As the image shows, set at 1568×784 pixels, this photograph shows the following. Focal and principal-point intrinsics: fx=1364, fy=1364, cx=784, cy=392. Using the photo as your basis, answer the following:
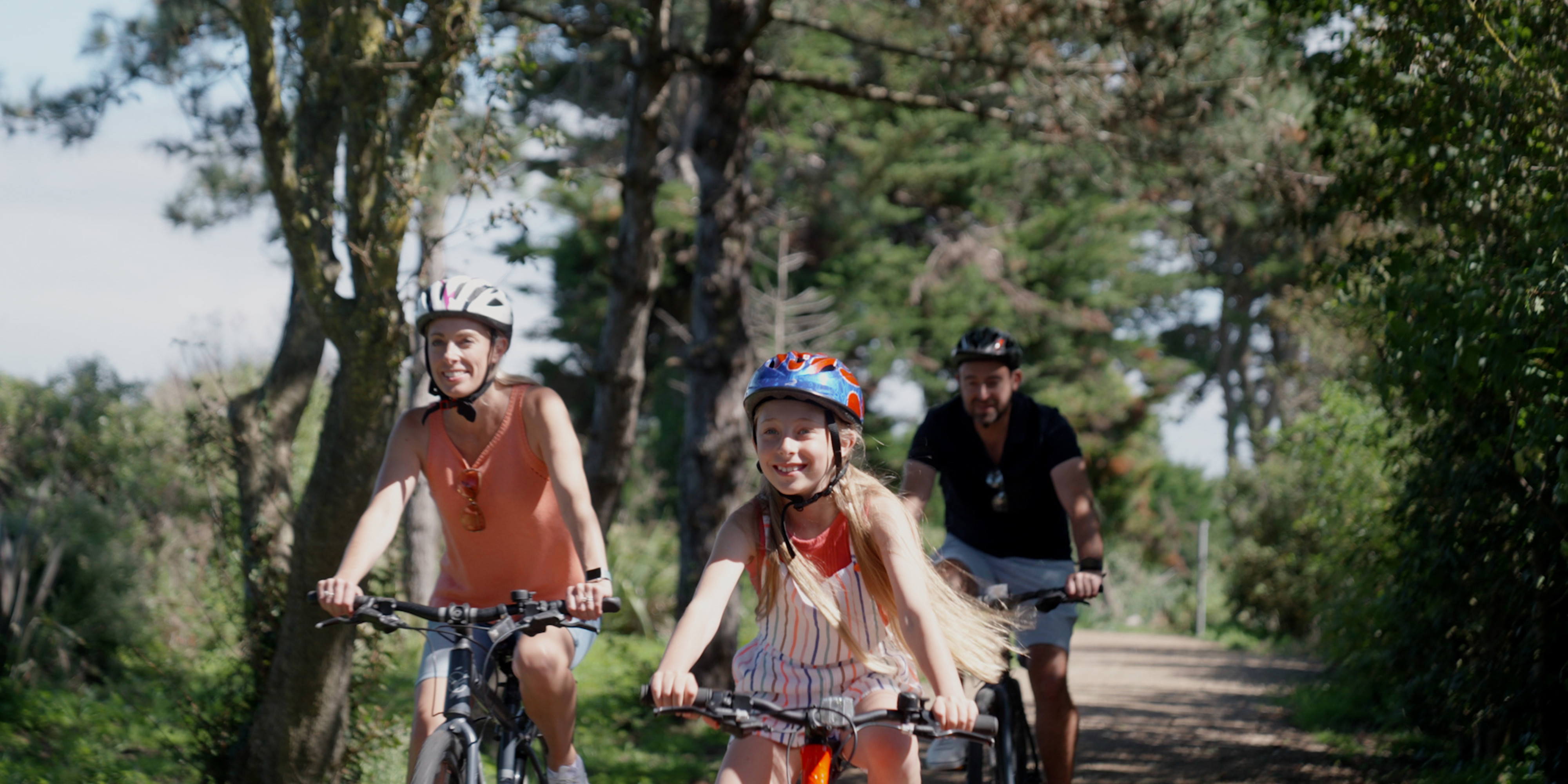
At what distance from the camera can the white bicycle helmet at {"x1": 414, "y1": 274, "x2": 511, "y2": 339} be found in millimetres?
4480

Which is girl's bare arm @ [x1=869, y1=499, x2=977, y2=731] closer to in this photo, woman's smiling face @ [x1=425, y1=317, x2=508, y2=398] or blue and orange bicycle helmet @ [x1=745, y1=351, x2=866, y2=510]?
blue and orange bicycle helmet @ [x1=745, y1=351, x2=866, y2=510]

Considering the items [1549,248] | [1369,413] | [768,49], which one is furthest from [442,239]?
[768,49]

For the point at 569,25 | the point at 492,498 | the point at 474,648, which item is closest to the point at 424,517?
the point at 569,25

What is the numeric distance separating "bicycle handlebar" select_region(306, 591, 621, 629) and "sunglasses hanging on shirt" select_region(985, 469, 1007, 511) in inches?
94.1

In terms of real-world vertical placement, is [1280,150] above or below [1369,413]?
above

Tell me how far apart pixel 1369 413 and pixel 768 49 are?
7.58 m

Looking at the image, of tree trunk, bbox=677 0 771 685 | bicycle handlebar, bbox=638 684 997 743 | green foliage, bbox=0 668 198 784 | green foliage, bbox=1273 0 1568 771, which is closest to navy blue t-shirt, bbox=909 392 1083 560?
green foliage, bbox=1273 0 1568 771

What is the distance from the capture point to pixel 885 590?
12.4 feet

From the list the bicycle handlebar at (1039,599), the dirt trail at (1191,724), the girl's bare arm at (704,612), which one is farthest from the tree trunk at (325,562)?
the dirt trail at (1191,724)

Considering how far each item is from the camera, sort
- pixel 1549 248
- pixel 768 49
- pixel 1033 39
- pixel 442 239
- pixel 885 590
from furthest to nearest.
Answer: pixel 768 49 → pixel 1033 39 → pixel 442 239 → pixel 1549 248 → pixel 885 590

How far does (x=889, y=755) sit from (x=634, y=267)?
6.89m

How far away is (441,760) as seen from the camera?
3.84 meters

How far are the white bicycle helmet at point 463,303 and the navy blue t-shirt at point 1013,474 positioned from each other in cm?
211

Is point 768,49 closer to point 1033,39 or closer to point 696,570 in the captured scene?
point 1033,39
